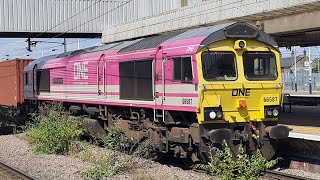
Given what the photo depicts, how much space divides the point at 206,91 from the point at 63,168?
4.52 m

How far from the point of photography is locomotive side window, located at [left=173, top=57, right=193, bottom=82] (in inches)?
414

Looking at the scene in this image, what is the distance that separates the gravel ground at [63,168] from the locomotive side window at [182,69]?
2.24 metres

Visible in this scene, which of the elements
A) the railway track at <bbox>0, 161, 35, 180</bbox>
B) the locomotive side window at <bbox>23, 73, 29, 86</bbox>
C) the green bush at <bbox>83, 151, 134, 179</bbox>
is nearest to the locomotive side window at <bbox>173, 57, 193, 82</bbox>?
the green bush at <bbox>83, 151, 134, 179</bbox>

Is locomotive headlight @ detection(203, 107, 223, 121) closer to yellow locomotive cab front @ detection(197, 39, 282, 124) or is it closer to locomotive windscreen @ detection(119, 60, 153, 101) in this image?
yellow locomotive cab front @ detection(197, 39, 282, 124)

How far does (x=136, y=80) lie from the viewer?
1289 cm

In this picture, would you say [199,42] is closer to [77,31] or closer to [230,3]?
[230,3]

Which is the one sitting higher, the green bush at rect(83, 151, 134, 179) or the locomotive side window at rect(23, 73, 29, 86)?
the locomotive side window at rect(23, 73, 29, 86)

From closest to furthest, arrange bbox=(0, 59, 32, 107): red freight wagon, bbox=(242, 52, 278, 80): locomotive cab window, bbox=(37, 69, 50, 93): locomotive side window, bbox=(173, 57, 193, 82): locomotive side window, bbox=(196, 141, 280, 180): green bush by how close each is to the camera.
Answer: bbox=(196, 141, 280, 180): green bush, bbox=(173, 57, 193, 82): locomotive side window, bbox=(242, 52, 278, 80): locomotive cab window, bbox=(37, 69, 50, 93): locomotive side window, bbox=(0, 59, 32, 107): red freight wagon

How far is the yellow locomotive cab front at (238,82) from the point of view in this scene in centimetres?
1029

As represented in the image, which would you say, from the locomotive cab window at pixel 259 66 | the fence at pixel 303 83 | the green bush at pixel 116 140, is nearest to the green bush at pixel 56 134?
the green bush at pixel 116 140

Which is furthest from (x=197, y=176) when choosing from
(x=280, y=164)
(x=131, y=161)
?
(x=280, y=164)

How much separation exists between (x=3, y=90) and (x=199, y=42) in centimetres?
2041

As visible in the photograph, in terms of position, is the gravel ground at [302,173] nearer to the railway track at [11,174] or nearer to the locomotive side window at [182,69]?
the locomotive side window at [182,69]

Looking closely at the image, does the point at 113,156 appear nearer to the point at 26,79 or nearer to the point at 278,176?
the point at 278,176
